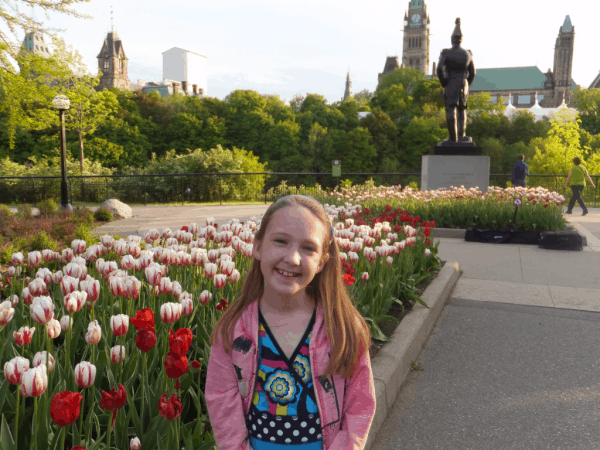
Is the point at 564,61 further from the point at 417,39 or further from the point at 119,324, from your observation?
the point at 119,324

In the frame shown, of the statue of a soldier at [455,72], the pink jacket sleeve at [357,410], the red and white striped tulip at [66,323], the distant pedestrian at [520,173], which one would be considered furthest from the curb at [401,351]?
the distant pedestrian at [520,173]

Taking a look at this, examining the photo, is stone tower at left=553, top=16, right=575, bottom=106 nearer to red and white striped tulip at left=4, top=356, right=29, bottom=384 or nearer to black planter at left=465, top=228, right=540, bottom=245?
black planter at left=465, top=228, right=540, bottom=245

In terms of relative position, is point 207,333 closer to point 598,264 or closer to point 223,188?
point 598,264

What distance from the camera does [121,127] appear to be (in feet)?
189

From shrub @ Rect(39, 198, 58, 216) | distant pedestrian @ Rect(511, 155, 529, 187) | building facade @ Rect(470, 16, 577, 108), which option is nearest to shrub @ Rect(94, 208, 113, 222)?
shrub @ Rect(39, 198, 58, 216)

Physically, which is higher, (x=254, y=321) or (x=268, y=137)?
(x=268, y=137)

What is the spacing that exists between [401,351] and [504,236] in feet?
21.6

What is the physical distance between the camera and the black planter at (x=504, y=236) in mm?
9172

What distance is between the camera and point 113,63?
10144cm

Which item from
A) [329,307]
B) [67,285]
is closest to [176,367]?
[329,307]

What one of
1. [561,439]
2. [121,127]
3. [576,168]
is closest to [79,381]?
[561,439]

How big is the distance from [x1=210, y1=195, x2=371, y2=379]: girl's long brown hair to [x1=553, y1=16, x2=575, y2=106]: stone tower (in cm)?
13406

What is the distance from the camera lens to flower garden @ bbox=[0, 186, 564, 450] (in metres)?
1.59

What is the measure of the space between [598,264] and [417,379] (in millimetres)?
5311
